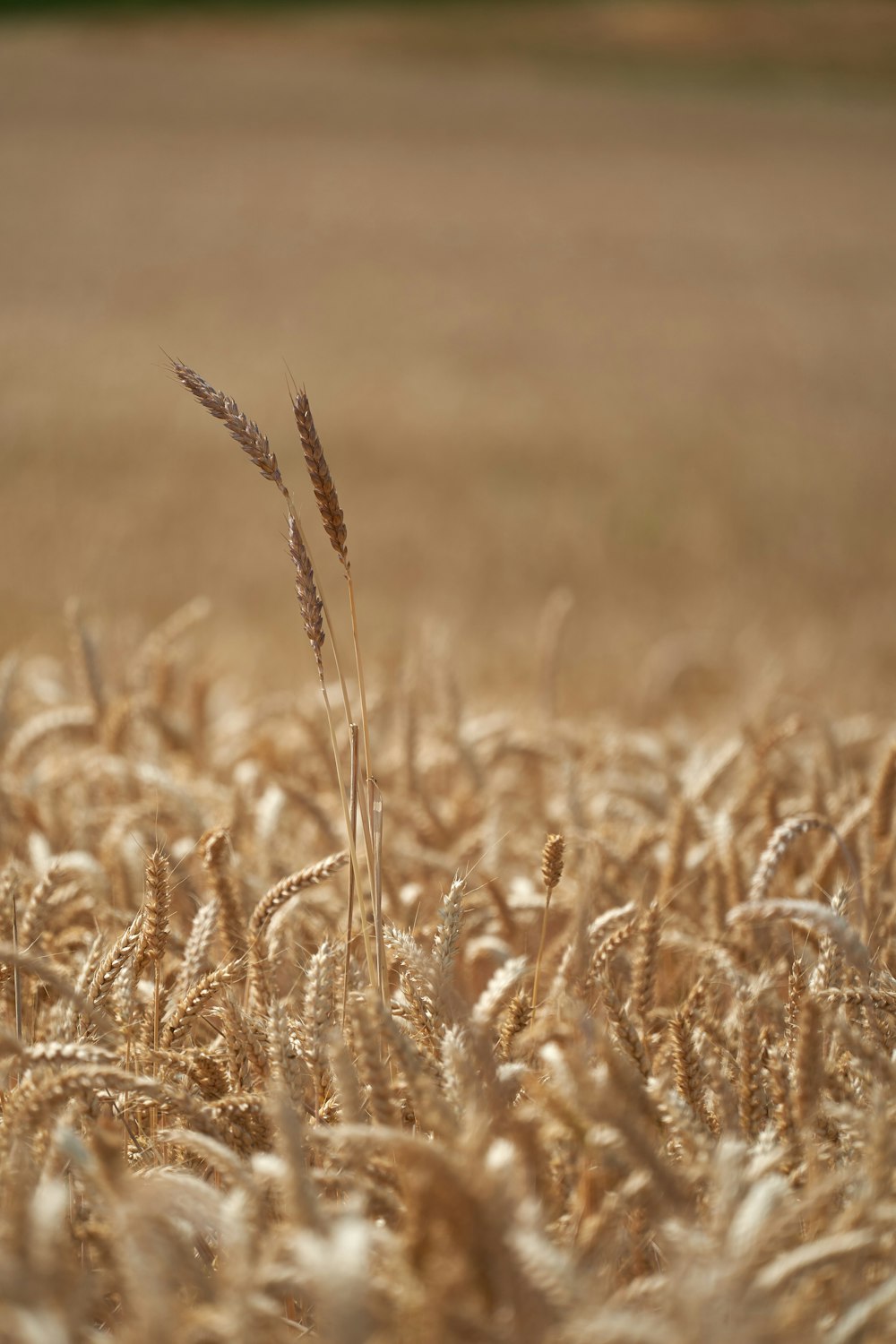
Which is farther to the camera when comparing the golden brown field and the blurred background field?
the blurred background field

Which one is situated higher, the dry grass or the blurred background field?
the blurred background field

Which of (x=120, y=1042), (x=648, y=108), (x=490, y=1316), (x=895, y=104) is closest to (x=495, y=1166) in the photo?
(x=490, y=1316)

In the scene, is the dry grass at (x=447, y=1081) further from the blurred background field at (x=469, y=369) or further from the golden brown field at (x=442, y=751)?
the blurred background field at (x=469, y=369)

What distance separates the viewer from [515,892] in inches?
52.6

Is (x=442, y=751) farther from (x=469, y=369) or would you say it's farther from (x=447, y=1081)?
(x=469, y=369)

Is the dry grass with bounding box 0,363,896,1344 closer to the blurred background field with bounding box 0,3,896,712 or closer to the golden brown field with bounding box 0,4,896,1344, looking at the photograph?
the golden brown field with bounding box 0,4,896,1344

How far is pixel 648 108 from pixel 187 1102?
19.1m

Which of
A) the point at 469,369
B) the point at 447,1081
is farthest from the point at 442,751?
the point at 469,369

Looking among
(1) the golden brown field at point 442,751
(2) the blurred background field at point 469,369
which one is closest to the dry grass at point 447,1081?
(1) the golden brown field at point 442,751

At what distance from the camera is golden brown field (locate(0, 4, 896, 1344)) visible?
2.06ft

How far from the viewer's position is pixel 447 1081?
29.7 inches

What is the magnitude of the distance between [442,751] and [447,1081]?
1.18 meters

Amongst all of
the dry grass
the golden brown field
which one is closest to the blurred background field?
the golden brown field

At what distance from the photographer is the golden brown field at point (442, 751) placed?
627 mm
